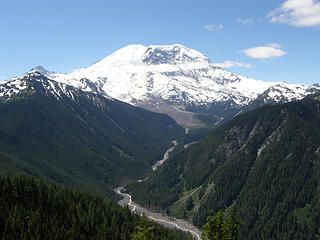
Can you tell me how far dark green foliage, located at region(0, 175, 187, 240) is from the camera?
154 meters

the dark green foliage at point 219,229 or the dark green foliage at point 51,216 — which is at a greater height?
the dark green foliage at point 219,229

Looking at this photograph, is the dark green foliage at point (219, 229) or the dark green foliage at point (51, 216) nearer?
the dark green foliage at point (219, 229)

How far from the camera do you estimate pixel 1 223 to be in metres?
152

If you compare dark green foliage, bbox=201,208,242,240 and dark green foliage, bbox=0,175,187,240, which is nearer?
dark green foliage, bbox=201,208,242,240

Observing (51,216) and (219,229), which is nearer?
(219,229)

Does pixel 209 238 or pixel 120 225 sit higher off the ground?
pixel 209 238

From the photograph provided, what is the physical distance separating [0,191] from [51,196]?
81.6 ft

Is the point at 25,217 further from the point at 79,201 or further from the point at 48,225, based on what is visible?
the point at 79,201

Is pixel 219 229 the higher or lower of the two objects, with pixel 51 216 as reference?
higher

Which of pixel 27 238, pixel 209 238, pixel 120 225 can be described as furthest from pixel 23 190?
pixel 209 238

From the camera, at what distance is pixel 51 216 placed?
17038 cm

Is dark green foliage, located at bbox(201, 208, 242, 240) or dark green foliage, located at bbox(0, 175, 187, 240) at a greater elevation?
dark green foliage, located at bbox(201, 208, 242, 240)

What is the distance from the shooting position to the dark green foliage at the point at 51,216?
6074 inches

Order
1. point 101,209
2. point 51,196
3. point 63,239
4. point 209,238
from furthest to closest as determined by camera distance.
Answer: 1. point 101,209
2. point 51,196
3. point 63,239
4. point 209,238
